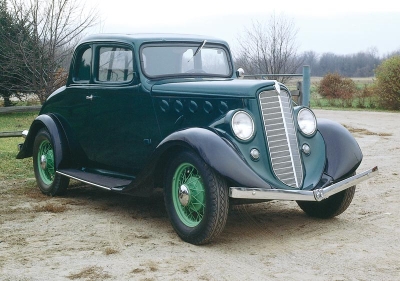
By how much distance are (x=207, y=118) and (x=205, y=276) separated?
69.8 inches

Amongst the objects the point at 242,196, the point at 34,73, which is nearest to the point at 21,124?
the point at 34,73

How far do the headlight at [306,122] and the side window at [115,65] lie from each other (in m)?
1.83

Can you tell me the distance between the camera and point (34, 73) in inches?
760

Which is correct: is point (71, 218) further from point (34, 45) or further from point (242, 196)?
point (34, 45)

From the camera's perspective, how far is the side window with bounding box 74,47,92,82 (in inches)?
283

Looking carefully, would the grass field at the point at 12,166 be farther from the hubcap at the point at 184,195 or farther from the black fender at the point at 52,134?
the hubcap at the point at 184,195

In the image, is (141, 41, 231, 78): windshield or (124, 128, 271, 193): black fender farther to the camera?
(141, 41, 231, 78): windshield

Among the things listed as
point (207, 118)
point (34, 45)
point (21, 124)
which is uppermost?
point (34, 45)

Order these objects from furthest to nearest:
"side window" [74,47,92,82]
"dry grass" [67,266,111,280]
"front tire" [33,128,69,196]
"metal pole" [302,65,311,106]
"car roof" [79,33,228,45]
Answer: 1. "metal pole" [302,65,311,106]
2. "front tire" [33,128,69,196]
3. "side window" [74,47,92,82]
4. "car roof" [79,33,228,45]
5. "dry grass" [67,266,111,280]

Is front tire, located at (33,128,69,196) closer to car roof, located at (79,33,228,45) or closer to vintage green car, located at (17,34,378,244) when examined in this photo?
vintage green car, located at (17,34,378,244)

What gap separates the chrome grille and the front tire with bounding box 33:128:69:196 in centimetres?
300

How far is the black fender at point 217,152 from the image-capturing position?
506 centimetres

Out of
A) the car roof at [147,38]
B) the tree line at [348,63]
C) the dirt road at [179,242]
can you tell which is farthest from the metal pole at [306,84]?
the tree line at [348,63]

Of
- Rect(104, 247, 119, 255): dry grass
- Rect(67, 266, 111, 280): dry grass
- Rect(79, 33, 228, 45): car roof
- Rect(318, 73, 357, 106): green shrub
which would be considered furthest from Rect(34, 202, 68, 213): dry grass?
Rect(318, 73, 357, 106): green shrub
